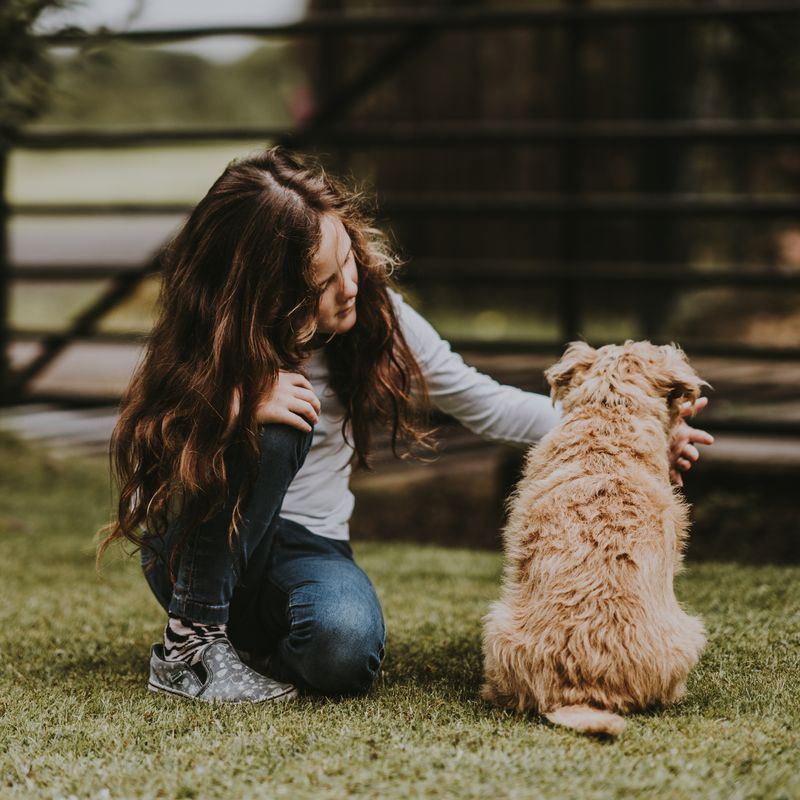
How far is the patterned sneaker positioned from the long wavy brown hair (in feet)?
0.96

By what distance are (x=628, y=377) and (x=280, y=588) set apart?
38.3 inches

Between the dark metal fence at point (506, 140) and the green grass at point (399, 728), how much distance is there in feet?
7.31

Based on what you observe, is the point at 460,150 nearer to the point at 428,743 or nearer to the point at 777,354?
the point at 777,354

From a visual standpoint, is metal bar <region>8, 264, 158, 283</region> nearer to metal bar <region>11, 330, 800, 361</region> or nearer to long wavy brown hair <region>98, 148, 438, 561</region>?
metal bar <region>11, 330, 800, 361</region>

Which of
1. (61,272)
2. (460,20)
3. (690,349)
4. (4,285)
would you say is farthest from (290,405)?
(4,285)

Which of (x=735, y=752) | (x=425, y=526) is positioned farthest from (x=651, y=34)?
(x=735, y=752)

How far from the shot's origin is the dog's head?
2.52 meters

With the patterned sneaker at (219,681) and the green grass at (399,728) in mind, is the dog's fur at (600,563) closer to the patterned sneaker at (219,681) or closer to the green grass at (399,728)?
the green grass at (399,728)

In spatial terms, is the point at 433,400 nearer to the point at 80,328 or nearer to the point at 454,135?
the point at 454,135

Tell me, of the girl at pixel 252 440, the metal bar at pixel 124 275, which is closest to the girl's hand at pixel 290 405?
the girl at pixel 252 440

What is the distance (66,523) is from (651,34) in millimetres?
6259

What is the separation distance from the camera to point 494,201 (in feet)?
18.5

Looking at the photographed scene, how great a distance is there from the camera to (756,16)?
493 centimetres

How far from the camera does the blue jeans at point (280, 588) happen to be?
246cm
